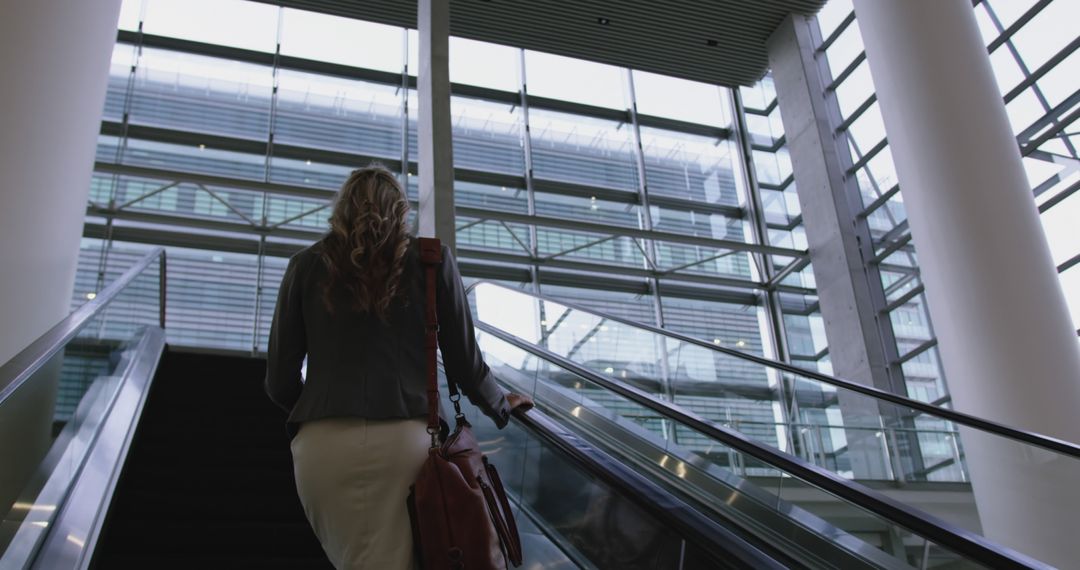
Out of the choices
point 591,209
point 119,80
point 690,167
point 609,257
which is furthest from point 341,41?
point 690,167

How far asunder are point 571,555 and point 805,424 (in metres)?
4.53

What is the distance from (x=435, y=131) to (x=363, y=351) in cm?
A: 672

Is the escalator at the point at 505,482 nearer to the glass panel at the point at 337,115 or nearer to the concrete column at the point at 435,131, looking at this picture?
the concrete column at the point at 435,131

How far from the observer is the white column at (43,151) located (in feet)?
14.9

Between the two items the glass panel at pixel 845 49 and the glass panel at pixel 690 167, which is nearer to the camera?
the glass panel at pixel 845 49

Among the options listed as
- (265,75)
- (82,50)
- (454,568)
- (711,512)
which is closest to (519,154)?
(265,75)

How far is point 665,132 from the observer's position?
16781 mm

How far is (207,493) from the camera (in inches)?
193

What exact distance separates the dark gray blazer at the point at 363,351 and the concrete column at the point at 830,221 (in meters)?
11.6

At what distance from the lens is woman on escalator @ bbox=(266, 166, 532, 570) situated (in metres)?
2.28

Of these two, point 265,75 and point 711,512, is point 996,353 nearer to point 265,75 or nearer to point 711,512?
point 711,512

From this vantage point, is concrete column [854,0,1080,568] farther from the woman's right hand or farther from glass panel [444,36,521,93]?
glass panel [444,36,521,93]

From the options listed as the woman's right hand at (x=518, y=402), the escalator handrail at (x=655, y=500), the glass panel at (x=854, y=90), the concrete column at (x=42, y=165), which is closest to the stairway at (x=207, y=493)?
the concrete column at (x=42, y=165)

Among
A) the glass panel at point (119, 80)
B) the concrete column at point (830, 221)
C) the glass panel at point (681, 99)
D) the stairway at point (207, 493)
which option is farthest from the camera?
the glass panel at point (681, 99)
